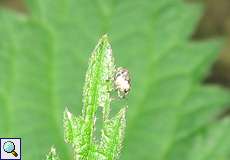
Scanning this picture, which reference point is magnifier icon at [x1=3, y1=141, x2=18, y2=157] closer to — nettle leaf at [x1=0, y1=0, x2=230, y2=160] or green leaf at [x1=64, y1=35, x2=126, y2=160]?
nettle leaf at [x1=0, y1=0, x2=230, y2=160]

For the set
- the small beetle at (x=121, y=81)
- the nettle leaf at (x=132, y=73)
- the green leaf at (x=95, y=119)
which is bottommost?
the green leaf at (x=95, y=119)

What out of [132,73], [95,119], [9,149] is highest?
[132,73]

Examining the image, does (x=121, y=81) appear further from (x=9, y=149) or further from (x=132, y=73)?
(x=132, y=73)

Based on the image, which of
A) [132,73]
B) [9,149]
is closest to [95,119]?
→ [9,149]

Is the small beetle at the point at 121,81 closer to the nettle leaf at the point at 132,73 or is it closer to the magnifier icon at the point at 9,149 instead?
the magnifier icon at the point at 9,149

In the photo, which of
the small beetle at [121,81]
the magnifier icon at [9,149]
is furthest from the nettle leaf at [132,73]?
the small beetle at [121,81]

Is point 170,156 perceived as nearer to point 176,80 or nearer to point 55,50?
point 176,80
